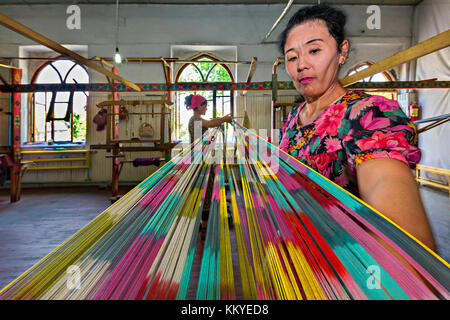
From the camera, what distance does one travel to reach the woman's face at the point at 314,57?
2.23 ft

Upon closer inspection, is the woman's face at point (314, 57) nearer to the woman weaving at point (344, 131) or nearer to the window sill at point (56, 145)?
the woman weaving at point (344, 131)

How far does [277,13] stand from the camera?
5.44 metres

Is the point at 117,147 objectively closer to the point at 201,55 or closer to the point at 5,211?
the point at 5,211

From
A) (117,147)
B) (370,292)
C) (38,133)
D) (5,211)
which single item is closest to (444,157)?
(117,147)

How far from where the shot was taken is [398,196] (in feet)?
1.32

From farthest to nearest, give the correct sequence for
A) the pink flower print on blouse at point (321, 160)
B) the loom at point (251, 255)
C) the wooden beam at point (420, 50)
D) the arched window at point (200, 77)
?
1. the arched window at point (200, 77)
2. the wooden beam at point (420, 50)
3. the pink flower print on blouse at point (321, 160)
4. the loom at point (251, 255)

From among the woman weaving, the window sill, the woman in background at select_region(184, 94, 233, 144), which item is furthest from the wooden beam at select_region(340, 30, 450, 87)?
the window sill

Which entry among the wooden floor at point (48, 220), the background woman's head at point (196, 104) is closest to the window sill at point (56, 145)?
the wooden floor at point (48, 220)

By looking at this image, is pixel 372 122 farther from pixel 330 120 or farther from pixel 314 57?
pixel 314 57

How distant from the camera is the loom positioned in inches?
10.2

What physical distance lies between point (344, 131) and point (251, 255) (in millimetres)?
373

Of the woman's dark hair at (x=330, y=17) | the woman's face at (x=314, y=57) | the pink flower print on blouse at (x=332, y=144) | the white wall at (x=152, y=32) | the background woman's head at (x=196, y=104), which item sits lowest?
the pink flower print on blouse at (x=332, y=144)

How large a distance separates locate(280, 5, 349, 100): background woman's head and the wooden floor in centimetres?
78

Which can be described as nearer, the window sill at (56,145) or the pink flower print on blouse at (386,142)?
the pink flower print on blouse at (386,142)
